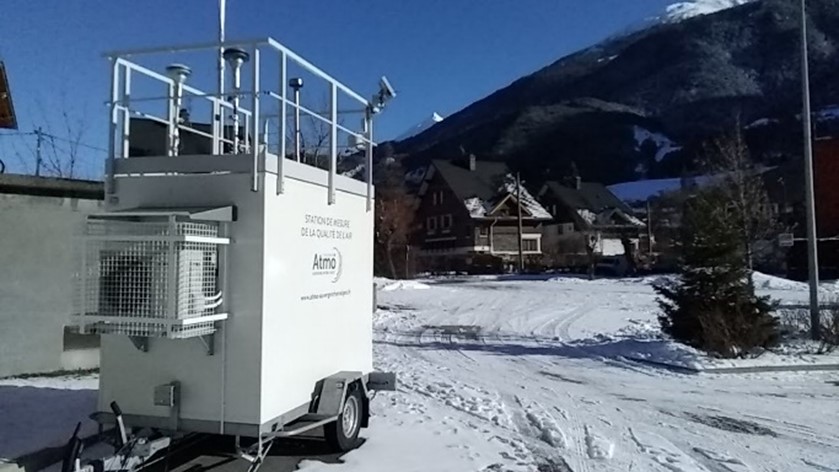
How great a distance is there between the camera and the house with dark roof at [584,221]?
65931 millimetres

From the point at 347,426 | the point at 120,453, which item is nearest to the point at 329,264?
the point at 347,426

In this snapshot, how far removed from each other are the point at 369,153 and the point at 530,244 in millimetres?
59089

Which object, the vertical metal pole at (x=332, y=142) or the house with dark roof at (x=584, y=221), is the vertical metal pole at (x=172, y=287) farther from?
the house with dark roof at (x=584, y=221)

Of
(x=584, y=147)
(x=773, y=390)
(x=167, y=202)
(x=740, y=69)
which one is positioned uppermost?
(x=740, y=69)

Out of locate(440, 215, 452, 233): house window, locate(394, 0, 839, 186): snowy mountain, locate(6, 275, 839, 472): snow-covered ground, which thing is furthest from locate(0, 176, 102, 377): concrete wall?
locate(394, 0, 839, 186): snowy mountain

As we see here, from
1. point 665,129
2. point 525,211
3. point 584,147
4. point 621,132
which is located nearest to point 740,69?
point 665,129

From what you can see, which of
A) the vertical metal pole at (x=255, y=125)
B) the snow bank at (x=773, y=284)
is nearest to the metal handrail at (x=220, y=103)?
the vertical metal pole at (x=255, y=125)

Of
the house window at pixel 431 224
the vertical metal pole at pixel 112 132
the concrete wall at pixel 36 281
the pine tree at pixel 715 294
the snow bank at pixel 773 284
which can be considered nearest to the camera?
the vertical metal pole at pixel 112 132

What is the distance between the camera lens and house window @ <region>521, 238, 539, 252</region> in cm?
6538

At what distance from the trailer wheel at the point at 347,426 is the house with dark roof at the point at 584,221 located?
183 feet

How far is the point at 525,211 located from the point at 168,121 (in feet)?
198

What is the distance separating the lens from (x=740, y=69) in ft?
499

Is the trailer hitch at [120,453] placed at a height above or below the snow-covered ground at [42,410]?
above

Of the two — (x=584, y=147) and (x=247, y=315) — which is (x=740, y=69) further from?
(x=247, y=315)
